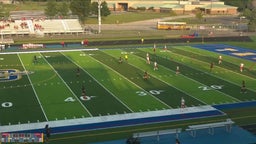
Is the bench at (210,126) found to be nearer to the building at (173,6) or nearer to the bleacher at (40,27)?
the bleacher at (40,27)

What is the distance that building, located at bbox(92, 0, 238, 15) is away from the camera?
135 m

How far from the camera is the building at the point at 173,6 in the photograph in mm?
134625

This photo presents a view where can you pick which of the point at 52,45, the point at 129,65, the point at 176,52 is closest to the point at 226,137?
the point at 129,65

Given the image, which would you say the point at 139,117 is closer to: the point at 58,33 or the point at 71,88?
the point at 71,88

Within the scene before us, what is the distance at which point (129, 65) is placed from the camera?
144 ft

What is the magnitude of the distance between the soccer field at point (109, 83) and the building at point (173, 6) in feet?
279

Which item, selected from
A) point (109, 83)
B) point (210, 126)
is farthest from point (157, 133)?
point (109, 83)

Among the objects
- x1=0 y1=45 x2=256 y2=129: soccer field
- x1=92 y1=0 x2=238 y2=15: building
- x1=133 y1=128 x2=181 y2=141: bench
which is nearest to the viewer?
x1=133 y1=128 x2=181 y2=141: bench

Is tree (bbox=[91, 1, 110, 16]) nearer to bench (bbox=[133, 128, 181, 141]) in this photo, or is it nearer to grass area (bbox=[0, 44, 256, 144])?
grass area (bbox=[0, 44, 256, 144])

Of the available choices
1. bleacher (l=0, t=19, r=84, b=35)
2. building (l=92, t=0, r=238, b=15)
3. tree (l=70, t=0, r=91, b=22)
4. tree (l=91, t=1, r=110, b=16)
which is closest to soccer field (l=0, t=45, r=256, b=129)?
bleacher (l=0, t=19, r=84, b=35)

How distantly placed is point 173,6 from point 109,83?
104690mm

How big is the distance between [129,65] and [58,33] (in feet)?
112

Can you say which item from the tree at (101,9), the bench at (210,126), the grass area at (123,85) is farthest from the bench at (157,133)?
the tree at (101,9)

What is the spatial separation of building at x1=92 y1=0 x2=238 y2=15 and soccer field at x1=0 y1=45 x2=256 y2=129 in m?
85.1
